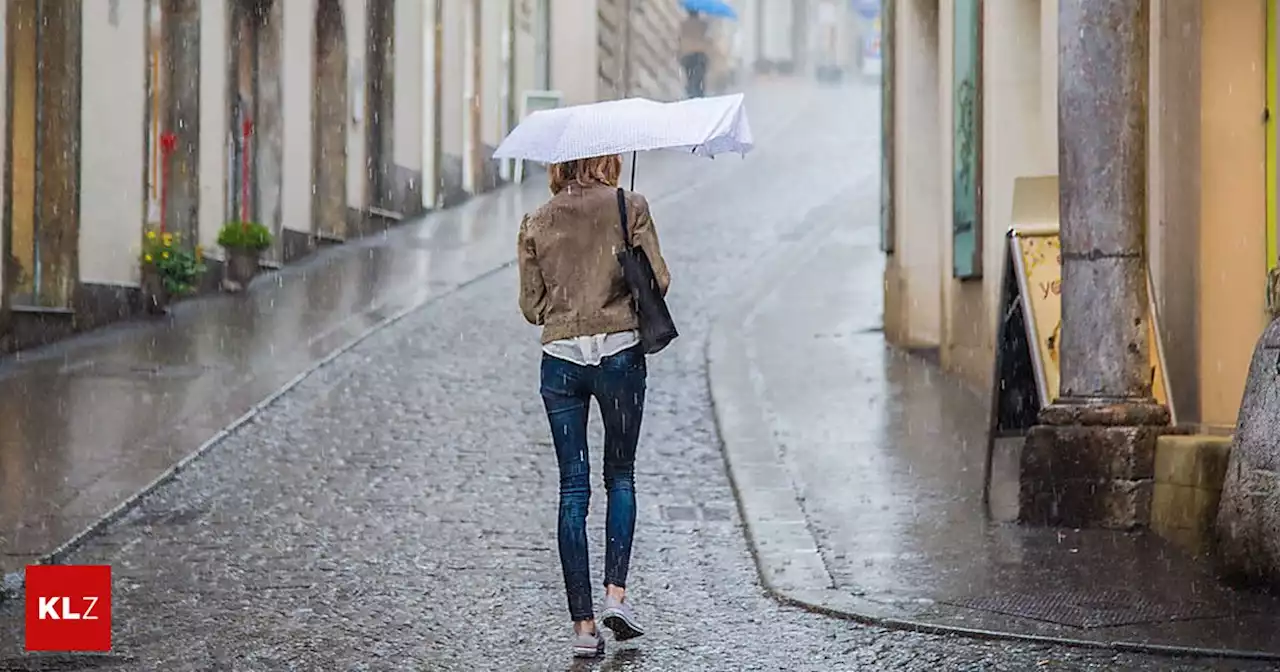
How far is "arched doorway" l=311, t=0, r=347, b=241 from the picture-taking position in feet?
90.0

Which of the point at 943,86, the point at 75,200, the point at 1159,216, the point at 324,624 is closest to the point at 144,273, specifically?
the point at 75,200

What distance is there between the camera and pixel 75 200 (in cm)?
1909

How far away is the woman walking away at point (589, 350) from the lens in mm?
7504

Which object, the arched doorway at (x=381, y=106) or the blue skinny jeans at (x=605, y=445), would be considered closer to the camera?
the blue skinny jeans at (x=605, y=445)

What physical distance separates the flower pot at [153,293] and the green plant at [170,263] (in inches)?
1.2

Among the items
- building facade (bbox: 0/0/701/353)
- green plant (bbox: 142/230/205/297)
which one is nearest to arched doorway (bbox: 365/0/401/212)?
building facade (bbox: 0/0/701/353)

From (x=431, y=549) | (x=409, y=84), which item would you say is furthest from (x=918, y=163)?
(x=409, y=84)

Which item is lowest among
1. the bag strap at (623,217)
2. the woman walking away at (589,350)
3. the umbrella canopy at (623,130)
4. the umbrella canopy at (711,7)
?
the woman walking away at (589,350)

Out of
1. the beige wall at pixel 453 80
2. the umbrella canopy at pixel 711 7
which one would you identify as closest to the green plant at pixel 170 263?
the beige wall at pixel 453 80

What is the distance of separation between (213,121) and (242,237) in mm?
1434

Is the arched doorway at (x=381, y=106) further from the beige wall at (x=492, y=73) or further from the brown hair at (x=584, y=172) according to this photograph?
the brown hair at (x=584, y=172)

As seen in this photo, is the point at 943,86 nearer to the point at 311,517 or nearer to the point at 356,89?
the point at 311,517

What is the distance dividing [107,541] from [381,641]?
267cm

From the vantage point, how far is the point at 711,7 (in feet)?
200
